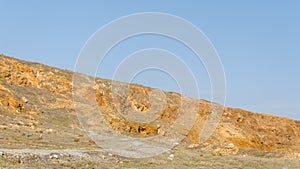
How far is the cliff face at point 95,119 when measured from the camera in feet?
133

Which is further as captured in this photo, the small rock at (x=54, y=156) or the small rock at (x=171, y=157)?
the small rock at (x=171, y=157)

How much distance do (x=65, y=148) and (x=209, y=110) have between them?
4201cm

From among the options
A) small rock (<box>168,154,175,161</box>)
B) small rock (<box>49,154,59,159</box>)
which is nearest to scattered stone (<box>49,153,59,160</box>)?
small rock (<box>49,154,59,159</box>)

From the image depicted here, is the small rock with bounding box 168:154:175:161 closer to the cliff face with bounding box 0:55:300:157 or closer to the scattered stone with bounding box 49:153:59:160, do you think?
the cliff face with bounding box 0:55:300:157

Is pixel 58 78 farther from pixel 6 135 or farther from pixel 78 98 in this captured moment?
pixel 6 135

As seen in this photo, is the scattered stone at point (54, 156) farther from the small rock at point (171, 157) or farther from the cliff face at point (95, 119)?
the small rock at point (171, 157)

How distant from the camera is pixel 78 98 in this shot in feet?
186

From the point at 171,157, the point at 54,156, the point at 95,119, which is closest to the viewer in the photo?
the point at 54,156

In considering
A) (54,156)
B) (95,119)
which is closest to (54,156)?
(54,156)

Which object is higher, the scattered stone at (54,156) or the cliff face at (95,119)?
the cliff face at (95,119)

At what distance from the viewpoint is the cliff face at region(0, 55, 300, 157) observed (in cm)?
4059

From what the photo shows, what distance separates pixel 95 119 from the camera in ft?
169

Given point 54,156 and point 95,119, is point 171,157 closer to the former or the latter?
point 54,156

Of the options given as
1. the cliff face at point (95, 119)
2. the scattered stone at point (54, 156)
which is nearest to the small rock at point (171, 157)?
the cliff face at point (95, 119)
